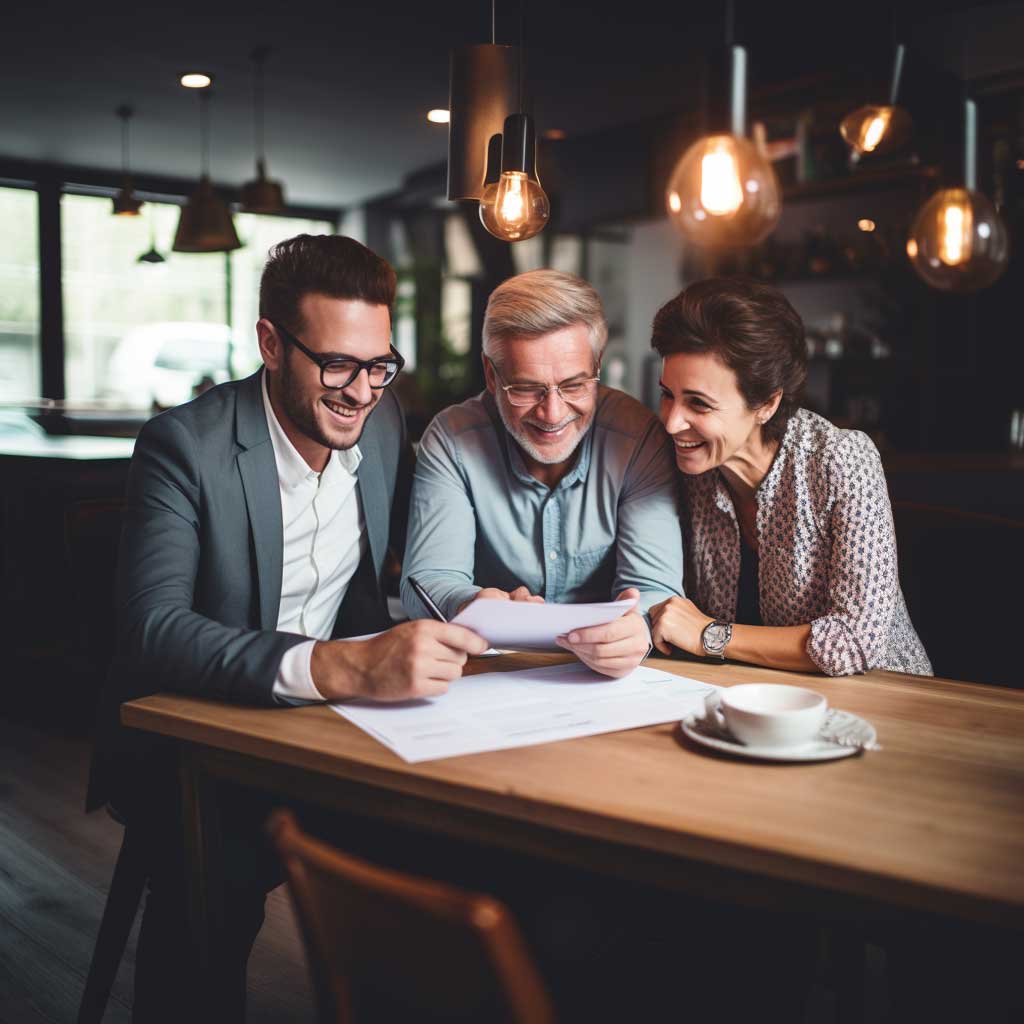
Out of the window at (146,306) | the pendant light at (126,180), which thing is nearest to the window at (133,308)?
the window at (146,306)

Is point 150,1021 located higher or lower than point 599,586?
lower

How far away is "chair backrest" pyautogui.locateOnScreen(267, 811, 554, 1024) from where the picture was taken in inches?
27.5

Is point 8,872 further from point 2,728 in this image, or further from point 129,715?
point 129,715

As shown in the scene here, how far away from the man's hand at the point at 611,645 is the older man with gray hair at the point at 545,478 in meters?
0.30

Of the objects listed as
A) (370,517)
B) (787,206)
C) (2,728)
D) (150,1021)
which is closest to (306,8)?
(787,206)

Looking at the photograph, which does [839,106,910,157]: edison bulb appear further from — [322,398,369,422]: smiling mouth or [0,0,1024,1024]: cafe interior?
[322,398,369,422]: smiling mouth

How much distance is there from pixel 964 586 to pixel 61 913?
2189 millimetres

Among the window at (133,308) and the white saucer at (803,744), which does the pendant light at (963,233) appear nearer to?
the white saucer at (803,744)

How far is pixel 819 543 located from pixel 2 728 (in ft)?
11.1

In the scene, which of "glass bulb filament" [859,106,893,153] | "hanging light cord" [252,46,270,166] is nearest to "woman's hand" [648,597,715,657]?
"glass bulb filament" [859,106,893,153]

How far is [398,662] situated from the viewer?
52.7 inches

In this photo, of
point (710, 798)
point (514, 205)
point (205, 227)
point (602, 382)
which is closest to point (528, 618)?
point (710, 798)

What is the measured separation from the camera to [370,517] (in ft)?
6.50

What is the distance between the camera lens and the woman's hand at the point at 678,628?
1.66m
